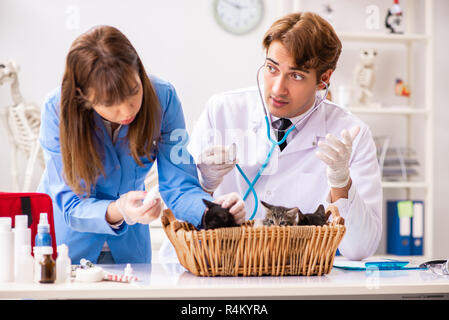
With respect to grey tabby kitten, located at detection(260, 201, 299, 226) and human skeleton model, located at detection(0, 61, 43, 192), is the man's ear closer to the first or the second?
grey tabby kitten, located at detection(260, 201, 299, 226)

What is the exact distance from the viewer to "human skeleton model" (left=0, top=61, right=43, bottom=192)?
284cm

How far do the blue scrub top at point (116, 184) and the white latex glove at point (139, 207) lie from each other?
8 centimetres

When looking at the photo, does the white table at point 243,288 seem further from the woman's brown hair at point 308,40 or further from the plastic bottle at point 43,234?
the woman's brown hair at point 308,40

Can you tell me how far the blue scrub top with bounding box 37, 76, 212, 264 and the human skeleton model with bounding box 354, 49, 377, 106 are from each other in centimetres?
202

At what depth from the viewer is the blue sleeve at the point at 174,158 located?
132 centimetres

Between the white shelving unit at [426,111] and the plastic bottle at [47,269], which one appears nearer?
the plastic bottle at [47,269]

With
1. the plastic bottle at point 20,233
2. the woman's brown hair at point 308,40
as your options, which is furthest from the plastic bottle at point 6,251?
the woman's brown hair at point 308,40

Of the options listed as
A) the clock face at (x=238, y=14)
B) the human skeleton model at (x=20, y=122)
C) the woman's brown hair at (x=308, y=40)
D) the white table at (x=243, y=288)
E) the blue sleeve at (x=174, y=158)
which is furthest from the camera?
the clock face at (x=238, y=14)

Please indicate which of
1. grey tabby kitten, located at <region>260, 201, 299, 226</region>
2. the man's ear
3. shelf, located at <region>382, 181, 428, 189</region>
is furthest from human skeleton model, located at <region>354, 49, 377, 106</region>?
grey tabby kitten, located at <region>260, 201, 299, 226</region>

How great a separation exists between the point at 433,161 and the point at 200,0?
5.55ft

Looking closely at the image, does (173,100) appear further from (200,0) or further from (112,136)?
(200,0)

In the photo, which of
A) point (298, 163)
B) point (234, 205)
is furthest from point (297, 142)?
point (234, 205)

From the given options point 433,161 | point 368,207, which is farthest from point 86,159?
point 433,161
